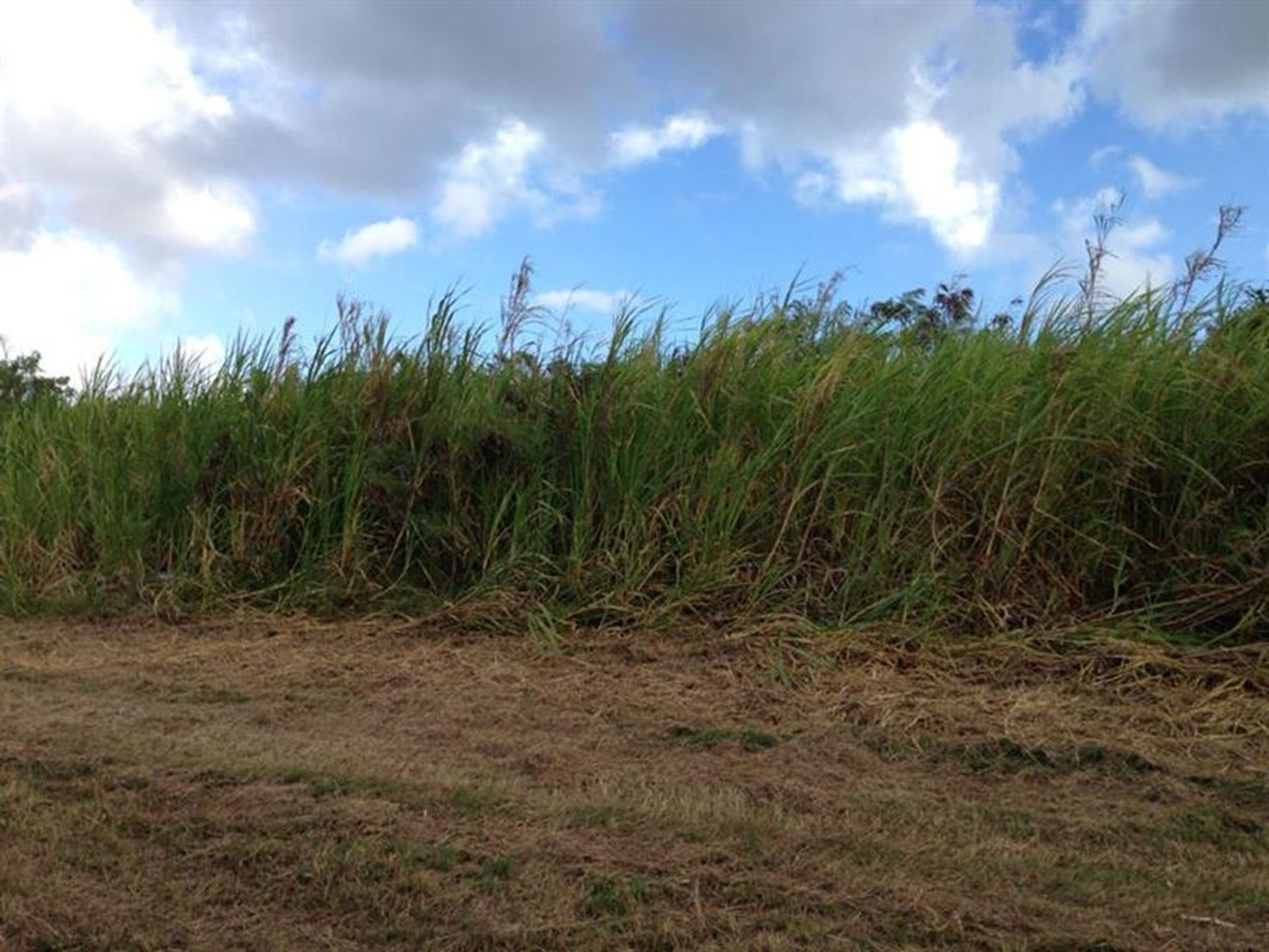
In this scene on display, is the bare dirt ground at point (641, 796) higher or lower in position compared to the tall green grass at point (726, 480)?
lower

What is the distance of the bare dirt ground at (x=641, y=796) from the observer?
8.93 ft

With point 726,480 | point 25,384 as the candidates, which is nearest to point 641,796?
point 726,480

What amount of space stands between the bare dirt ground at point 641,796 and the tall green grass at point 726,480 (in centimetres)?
42

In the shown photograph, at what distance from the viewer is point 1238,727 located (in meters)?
4.17

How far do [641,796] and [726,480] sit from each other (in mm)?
2373

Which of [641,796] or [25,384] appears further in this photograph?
[25,384]

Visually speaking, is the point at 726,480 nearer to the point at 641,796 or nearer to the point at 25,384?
the point at 641,796

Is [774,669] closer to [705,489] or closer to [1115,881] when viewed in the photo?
[705,489]

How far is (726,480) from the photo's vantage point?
559cm

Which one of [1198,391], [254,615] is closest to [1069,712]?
[1198,391]

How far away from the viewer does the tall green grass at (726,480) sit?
5.26 meters

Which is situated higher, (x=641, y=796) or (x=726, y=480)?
(x=726, y=480)

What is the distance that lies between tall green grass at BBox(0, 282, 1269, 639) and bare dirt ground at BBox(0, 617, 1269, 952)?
0.42m

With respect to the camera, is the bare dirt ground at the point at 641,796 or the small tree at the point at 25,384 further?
the small tree at the point at 25,384
